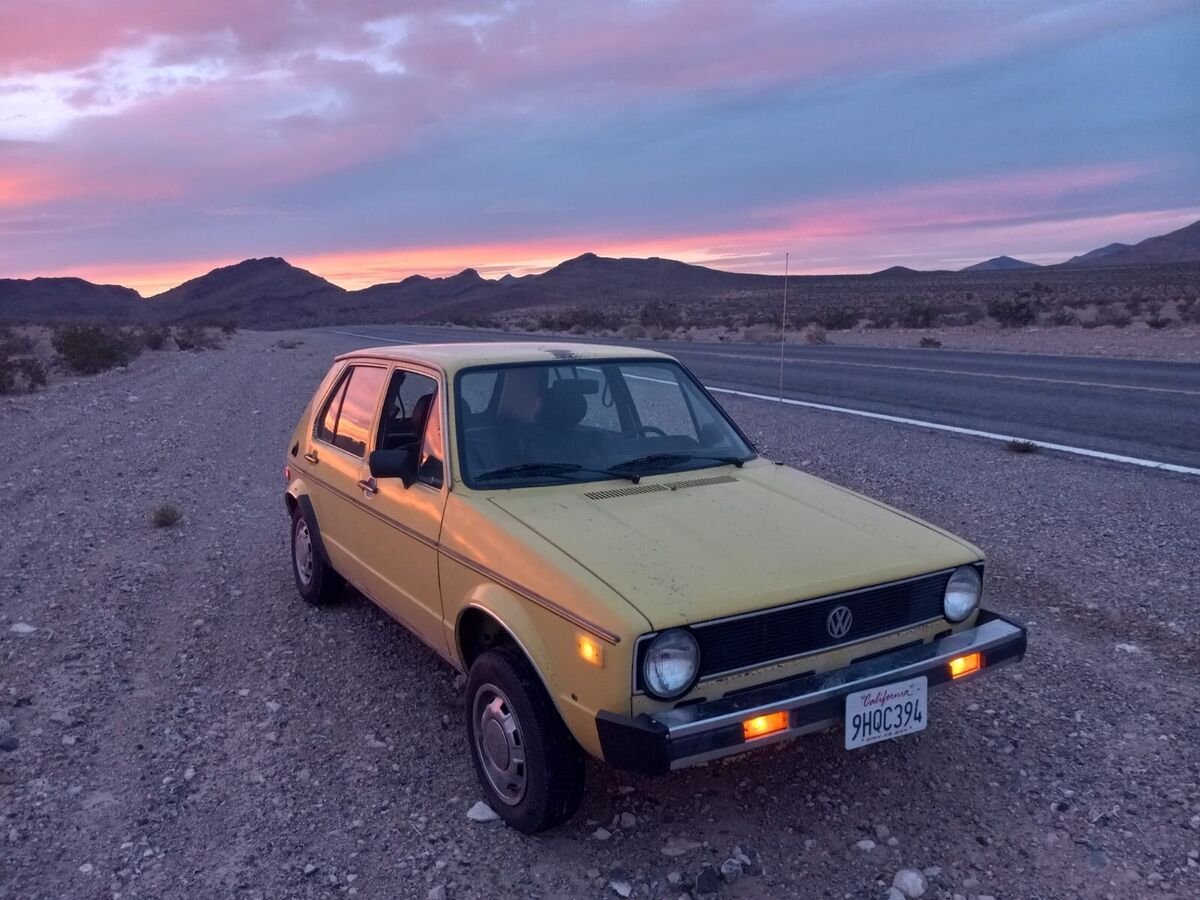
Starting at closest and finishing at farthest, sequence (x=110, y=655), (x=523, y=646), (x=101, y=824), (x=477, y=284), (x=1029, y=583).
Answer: (x=523, y=646)
(x=101, y=824)
(x=110, y=655)
(x=1029, y=583)
(x=477, y=284)

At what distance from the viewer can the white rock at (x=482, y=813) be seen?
12.4ft

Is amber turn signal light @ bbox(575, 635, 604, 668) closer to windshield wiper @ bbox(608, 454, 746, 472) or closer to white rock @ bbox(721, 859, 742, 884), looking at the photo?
white rock @ bbox(721, 859, 742, 884)

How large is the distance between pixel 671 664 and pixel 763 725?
1.19ft

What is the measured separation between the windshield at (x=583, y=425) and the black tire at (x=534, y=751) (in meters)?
0.87

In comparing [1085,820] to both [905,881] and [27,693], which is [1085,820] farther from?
[27,693]

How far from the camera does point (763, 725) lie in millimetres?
3260

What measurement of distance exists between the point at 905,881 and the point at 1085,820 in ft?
2.69

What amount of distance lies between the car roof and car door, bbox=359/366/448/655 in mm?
97

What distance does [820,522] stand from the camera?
4.04 m

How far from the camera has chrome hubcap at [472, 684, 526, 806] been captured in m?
3.64

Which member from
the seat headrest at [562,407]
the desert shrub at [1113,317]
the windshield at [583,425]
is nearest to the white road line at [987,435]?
the windshield at [583,425]

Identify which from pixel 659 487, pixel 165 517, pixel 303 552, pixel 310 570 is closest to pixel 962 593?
pixel 659 487

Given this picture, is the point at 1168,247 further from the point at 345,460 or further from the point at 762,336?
the point at 345,460

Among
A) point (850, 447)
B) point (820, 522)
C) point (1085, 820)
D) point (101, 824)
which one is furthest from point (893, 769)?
point (850, 447)
